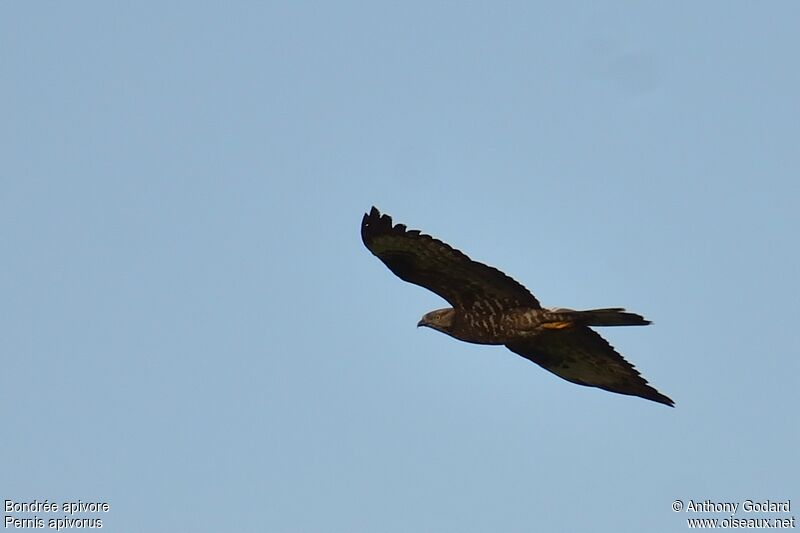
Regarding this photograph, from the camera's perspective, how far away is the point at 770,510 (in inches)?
644

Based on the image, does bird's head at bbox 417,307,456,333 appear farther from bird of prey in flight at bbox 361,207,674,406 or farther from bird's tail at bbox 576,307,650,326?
bird's tail at bbox 576,307,650,326

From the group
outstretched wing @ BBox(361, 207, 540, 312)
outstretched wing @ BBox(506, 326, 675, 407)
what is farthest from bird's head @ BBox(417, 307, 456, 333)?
outstretched wing @ BBox(506, 326, 675, 407)

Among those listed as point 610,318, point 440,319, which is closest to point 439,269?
point 440,319

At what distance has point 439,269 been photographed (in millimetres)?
16375

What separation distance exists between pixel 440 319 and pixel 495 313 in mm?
728

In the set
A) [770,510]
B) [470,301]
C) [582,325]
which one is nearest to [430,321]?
[470,301]

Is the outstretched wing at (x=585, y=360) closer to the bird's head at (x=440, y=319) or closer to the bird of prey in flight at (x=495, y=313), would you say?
the bird of prey in flight at (x=495, y=313)

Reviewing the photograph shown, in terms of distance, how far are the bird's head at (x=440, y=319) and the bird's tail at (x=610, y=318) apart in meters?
1.56

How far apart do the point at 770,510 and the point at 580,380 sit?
9.27 feet

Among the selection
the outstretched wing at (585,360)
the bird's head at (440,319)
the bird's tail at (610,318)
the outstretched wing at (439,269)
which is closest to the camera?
the bird's tail at (610,318)

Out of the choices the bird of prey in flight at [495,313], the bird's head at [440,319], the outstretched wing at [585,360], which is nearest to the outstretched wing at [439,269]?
the bird of prey in flight at [495,313]

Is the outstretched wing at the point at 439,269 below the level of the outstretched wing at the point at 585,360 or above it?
above

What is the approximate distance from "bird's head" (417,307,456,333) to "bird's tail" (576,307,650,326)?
1563 millimetres

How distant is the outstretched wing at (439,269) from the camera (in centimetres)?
1608
